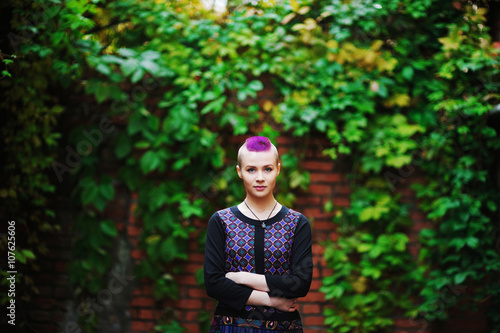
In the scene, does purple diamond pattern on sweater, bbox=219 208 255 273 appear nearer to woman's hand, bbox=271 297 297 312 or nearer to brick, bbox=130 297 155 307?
woman's hand, bbox=271 297 297 312

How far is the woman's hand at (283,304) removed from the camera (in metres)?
1.55

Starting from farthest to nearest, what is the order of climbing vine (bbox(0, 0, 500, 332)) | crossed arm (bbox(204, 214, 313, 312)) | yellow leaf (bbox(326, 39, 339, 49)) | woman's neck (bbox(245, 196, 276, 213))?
yellow leaf (bbox(326, 39, 339, 49)) → climbing vine (bbox(0, 0, 500, 332)) → woman's neck (bbox(245, 196, 276, 213)) → crossed arm (bbox(204, 214, 313, 312))

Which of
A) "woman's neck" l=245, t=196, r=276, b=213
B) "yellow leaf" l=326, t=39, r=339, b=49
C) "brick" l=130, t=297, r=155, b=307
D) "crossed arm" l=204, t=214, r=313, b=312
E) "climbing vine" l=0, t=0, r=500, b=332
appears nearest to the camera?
"crossed arm" l=204, t=214, r=313, b=312

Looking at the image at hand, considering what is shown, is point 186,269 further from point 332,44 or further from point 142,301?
point 332,44

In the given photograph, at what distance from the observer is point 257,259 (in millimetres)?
1602

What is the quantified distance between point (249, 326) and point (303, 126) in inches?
Result: 69.4

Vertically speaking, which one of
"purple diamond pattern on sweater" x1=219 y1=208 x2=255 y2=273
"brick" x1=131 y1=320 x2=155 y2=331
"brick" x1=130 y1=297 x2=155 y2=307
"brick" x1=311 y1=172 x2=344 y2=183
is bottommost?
"brick" x1=131 y1=320 x2=155 y2=331

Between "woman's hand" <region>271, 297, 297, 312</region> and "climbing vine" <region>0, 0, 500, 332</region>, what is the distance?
1489 millimetres

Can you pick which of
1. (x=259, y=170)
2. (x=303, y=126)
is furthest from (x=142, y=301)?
(x=259, y=170)

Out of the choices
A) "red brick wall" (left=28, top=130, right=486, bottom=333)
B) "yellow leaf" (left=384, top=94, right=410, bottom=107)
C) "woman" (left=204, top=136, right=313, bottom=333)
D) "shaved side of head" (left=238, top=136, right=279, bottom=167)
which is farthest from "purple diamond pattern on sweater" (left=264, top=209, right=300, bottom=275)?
"yellow leaf" (left=384, top=94, right=410, bottom=107)

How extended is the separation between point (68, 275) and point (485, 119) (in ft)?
10.1

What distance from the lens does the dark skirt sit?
156cm

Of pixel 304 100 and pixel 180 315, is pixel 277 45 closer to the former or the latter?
pixel 304 100

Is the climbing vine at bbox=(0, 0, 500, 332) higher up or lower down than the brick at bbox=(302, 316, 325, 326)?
higher up
